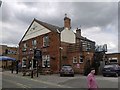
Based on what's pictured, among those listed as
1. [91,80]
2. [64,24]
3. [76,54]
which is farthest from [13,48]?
[91,80]

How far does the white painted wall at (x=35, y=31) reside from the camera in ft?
124

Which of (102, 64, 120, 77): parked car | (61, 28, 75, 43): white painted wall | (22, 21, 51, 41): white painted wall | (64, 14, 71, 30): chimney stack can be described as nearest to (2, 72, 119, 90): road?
(102, 64, 120, 77): parked car

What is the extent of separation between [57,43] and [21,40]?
12573 mm

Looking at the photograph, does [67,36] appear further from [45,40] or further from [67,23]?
[45,40]

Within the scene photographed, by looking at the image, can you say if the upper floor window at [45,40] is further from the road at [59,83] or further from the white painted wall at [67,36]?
the road at [59,83]

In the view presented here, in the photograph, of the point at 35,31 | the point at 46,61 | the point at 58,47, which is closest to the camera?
the point at 58,47

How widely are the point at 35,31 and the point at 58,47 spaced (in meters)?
7.34

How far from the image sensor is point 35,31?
40.2m

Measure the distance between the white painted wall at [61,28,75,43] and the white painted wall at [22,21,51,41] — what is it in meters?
2.59

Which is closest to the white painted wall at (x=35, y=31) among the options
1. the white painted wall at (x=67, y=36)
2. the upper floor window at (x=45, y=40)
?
the upper floor window at (x=45, y=40)

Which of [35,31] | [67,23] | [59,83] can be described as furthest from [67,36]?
[59,83]

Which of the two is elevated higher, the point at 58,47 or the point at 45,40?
the point at 45,40

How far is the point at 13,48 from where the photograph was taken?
234 feet

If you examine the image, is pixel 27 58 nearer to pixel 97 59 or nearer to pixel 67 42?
pixel 67 42
